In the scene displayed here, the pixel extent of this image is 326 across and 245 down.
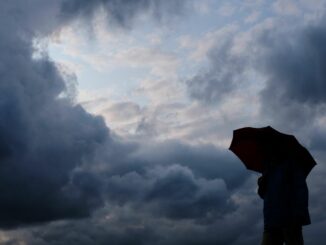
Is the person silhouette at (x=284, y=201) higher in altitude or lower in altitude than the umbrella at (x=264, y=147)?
lower

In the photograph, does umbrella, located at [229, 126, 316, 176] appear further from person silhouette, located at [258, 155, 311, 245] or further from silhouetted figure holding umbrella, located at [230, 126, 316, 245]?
person silhouette, located at [258, 155, 311, 245]

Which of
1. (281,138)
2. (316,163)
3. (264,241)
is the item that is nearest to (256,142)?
(281,138)

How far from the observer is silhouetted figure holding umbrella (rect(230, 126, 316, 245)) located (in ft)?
28.2

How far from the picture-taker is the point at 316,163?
9.19 metres

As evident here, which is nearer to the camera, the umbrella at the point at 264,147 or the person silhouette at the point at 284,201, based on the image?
the person silhouette at the point at 284,201

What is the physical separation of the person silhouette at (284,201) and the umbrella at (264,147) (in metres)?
0.12

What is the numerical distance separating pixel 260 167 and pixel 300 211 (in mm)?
1164

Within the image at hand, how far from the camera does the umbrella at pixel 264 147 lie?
9.08 meters

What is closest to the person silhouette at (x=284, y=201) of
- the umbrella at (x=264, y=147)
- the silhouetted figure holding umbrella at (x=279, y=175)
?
the silhouetted figure holding umbrella at (x=279, y=175)

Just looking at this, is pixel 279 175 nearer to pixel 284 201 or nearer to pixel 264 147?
pixel 284 201

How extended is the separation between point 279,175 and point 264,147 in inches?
24.2

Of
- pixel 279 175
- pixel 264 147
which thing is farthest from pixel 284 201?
pixel 264 147

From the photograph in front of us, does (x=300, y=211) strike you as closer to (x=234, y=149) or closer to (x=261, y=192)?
(x=261, y=192)

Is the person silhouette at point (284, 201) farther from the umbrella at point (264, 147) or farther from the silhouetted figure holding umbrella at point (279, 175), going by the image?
the umbrella at point (264, 147)
